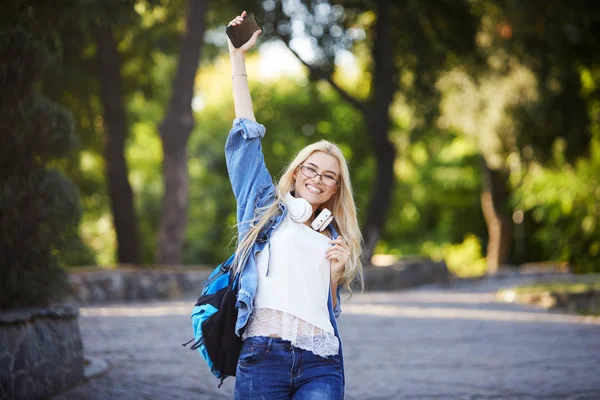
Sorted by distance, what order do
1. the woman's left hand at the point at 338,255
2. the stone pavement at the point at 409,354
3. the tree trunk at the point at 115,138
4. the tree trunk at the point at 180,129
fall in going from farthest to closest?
the tree trunk at the point at 115,138, the tree trunk at the point at 180,129, the stone pavement at the point at 409,354, the woman's left hand at the point at 338,255

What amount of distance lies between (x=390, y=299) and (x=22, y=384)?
13.9 metres

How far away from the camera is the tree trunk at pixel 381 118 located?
76.7ft

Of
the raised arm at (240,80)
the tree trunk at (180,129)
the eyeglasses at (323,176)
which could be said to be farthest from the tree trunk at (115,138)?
the eyeglasses at (323,176)

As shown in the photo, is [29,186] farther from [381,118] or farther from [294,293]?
[381,118]

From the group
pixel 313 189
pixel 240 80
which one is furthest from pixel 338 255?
pixel 240 80

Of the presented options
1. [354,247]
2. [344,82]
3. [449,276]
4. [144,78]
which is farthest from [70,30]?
[344,82]

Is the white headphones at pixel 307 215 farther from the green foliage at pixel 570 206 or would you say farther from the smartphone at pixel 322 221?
the green foliage at pixel 570 206

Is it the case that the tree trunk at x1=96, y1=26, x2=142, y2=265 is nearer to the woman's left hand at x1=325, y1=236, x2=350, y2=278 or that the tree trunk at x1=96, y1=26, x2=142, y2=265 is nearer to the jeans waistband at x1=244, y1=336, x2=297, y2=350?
the woman's left hand at x1=325, y1=236, x2=350, y2=278

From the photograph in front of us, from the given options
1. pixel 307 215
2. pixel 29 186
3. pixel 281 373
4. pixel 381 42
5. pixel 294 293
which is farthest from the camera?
pixel 381 42

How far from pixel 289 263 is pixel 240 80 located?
0.98m

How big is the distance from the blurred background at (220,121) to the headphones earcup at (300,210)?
3799 millimetres

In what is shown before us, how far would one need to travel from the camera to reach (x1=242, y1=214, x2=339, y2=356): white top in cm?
388

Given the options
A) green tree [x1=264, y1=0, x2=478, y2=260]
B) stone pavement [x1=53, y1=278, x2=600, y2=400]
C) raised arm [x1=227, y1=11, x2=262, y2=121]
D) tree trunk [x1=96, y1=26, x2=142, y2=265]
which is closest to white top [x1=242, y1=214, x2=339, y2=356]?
raised arm [x1=227, y1=11, x2=262, y2=121]

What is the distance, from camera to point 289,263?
3.97 m
